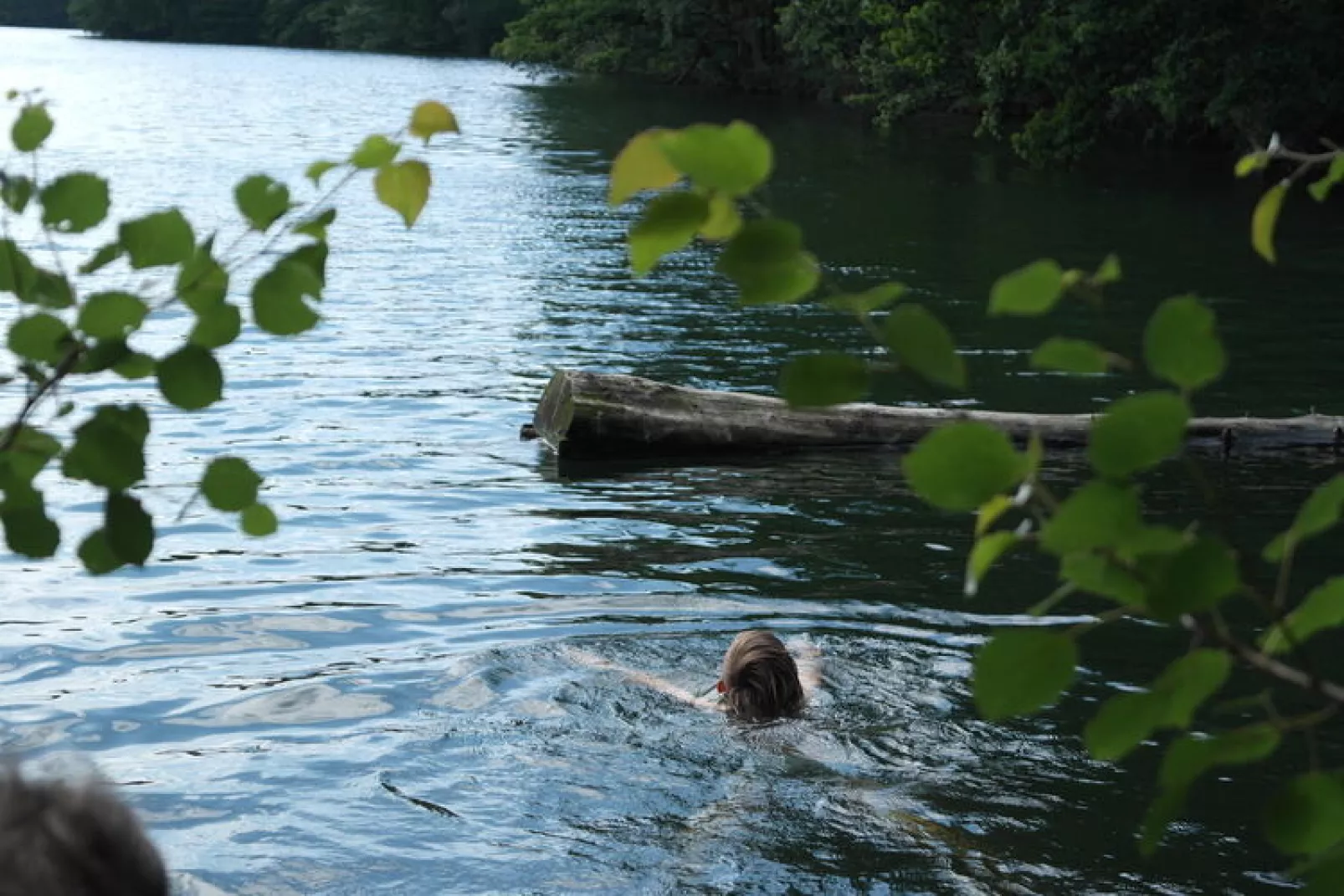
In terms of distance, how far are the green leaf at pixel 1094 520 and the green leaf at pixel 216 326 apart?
3.54 ft

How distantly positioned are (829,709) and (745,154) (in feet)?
20.6

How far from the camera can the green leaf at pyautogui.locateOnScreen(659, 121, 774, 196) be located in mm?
1606

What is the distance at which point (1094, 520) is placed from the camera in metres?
1.58

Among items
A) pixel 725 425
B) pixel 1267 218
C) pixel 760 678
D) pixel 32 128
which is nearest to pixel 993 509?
pixel 1267 218

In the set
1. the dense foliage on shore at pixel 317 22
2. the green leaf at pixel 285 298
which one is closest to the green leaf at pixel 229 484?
the green leaf at pixel 285 298

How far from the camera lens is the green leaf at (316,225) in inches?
89.1

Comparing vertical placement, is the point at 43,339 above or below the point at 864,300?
below

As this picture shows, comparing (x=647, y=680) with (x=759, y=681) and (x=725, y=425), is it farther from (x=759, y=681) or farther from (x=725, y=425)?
(x=725, y=425)

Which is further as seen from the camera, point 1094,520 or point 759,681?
point 759,681

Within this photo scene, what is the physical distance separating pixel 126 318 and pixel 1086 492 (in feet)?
3.94

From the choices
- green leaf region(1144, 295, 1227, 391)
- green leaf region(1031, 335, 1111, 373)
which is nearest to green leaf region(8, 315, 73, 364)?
green leaf region(1031, 335, 1111, 373)

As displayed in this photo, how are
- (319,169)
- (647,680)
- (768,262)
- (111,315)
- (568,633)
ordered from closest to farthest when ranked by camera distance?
(768,262)
(111,315)
(319,169)
(647,680)
(568,633)

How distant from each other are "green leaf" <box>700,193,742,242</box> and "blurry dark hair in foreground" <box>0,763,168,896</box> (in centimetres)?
79

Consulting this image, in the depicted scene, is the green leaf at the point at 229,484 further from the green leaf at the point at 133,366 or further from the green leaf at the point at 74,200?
the green leaf at the point at 74,200
